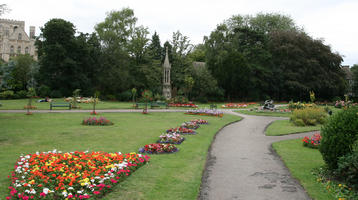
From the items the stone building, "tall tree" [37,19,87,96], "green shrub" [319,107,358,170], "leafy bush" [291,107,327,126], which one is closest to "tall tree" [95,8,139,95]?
"tall tree" [37,19,87,96]

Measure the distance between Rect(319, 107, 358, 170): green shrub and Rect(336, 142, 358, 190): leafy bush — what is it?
0.89 ft

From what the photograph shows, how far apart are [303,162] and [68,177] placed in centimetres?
744

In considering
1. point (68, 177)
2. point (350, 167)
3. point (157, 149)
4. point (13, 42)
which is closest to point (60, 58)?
point (157, 149)

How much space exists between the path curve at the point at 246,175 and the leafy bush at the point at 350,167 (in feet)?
3.57

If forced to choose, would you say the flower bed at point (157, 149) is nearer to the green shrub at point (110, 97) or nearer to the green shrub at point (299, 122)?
the green shrub at point (299, 122)

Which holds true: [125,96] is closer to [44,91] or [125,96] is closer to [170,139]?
[44,91]

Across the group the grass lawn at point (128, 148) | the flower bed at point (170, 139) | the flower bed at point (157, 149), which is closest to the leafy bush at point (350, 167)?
the grass lawn at point (128, 148)

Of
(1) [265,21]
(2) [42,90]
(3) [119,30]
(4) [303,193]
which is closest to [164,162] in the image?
(4) [303,193]

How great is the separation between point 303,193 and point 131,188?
13.4 feet

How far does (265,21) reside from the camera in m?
65.2

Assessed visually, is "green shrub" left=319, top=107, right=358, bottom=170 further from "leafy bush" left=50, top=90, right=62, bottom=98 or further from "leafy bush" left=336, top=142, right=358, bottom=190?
"leafy bush" left=50, top=90, right=62, bottom=98

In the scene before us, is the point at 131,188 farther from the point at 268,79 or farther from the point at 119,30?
the point at 119,30

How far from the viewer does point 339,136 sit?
23.8ft

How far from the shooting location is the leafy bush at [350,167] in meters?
6.40
